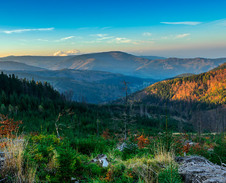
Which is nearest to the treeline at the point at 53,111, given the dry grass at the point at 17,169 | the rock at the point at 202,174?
the rock at the point at 202,174

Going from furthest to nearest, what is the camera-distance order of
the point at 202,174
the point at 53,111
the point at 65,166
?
1. the point at 53,111
2. the point at 65,166
3. the point at 202,174

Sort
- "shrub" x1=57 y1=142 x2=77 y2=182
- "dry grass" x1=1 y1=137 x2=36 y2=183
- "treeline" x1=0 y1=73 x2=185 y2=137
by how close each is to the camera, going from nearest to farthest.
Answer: "dry grass" x1=1 y1=137 x2=36 y2=183 → "shrub" x1=57 y1=142 x2=77 y2=182 → "treeline" x1=0 y1=73 x2=185 y2=137

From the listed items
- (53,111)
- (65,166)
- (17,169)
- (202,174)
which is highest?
(202,174)

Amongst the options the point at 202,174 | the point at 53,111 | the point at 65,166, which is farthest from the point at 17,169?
the point at 53,111

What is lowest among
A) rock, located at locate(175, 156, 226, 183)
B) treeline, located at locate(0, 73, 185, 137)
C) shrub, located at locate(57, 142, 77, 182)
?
treeline, located at locate(0, 73, 185, 137)

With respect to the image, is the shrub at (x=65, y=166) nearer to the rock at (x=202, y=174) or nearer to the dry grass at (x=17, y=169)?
the dry grass at (x=17, y=169)

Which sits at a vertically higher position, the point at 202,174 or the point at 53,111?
Answer: the point at 202,174

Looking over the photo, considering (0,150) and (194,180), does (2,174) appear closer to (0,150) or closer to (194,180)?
(0,150)

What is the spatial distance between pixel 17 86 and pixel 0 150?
10929cm

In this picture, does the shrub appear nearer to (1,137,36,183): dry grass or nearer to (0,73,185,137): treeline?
(1,137,36,183): dry grass

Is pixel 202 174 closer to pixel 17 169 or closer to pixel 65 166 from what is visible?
pixel 65 166

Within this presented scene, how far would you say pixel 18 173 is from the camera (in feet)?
12.0

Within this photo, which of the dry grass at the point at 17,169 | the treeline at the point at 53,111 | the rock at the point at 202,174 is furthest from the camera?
the treeline at the point at 53,111

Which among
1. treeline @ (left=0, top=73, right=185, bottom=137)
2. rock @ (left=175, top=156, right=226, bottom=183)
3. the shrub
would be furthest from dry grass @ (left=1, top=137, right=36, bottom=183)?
treeline @ (left=0, top=73, right=185, bottom=137)
